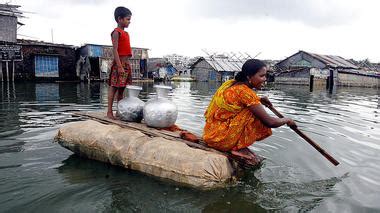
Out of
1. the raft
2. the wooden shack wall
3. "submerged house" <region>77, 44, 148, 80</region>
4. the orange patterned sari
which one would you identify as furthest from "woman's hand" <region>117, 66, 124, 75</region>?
"submerged house" <region>77, 44, 148, 80</region>

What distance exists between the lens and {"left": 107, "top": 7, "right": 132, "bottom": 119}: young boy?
4.71 meters

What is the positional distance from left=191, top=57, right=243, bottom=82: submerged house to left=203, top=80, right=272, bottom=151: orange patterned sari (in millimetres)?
30003

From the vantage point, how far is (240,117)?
3588mm

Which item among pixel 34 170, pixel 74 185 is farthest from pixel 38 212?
pixel 34 170

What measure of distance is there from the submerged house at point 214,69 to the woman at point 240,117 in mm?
30000

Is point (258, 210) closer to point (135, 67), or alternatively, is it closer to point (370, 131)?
point (370, 131)

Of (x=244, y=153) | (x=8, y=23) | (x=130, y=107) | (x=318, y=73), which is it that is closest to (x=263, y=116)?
(x=244, y=153)

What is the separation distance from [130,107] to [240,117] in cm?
178

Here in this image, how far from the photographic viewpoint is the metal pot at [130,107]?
15.1ft

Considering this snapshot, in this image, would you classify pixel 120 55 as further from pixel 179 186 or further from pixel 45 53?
pixel 45 53

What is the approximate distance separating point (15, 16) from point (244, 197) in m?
23.7

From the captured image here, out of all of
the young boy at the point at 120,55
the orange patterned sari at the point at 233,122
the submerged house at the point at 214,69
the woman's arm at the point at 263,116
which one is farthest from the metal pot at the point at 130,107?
the submerged house at the point at 214,69

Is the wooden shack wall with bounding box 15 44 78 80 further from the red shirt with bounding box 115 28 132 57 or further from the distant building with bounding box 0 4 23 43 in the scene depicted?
the red shirt with bounding box 115 28 132 57

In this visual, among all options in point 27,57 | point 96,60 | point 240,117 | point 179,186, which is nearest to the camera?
point 179,186
